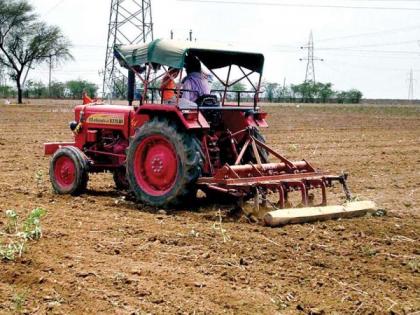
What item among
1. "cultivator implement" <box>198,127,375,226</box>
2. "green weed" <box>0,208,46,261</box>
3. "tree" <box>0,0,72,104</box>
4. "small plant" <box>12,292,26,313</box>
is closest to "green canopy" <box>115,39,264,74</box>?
"cultivator implement" <box>198,127,375,226</box>

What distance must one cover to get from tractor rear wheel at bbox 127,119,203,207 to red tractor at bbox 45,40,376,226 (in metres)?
0.01

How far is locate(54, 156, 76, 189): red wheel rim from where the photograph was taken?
9.84m

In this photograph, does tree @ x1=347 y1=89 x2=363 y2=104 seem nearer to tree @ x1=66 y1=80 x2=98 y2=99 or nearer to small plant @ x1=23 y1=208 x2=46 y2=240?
tree @ x1=66 y1=80 x2=98 y2=99

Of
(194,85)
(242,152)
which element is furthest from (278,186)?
(194,85)

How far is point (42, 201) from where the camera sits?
29.8 feet

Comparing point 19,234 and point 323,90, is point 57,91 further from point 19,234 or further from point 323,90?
point 19,234

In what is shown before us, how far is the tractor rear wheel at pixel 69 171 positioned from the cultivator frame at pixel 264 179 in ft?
7.05

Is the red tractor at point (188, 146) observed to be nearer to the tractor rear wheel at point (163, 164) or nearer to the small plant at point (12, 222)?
the tractor rear wheel at point (163, 164)

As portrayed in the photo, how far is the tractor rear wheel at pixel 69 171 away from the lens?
9.73 meters

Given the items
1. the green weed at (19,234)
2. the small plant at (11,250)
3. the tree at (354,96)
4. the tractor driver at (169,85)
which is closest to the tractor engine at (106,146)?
the tractor driver at (169,85)

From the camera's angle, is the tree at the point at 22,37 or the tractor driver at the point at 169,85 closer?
the tractor driver at the point at 169,85

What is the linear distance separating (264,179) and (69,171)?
3143 millimetres

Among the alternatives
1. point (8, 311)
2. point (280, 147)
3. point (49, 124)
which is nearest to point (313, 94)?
point (49, 124)

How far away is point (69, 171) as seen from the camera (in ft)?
32.4
